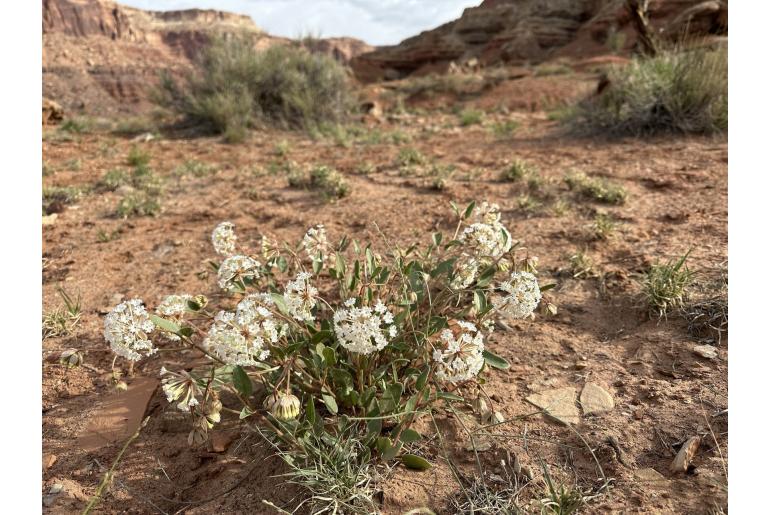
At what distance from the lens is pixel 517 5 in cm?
3956

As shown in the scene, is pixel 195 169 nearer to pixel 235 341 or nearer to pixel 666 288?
pixel 235 341

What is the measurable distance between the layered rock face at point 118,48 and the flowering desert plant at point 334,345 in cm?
1245

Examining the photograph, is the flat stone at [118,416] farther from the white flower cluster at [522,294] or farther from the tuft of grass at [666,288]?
the tuft of grass at [666,288]

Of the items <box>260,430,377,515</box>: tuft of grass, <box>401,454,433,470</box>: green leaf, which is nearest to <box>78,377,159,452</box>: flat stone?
<box>260,430,377,515</box>: tuft of grass

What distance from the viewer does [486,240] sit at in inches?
80.5

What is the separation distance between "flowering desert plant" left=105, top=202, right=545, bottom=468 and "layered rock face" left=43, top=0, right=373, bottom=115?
490 inches

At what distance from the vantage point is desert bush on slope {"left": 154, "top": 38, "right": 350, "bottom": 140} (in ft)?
32.7

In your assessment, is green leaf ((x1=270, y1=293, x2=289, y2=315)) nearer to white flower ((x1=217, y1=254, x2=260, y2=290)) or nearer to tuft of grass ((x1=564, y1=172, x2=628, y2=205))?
white flower ((x1=217, y1=254, x2=260, y2=290))

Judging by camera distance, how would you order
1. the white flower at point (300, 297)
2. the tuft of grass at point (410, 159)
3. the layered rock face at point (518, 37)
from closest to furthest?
the white flower at point (300, 297), the tuft of grass at point (410, 159), the layered rock face at point (518, 37)

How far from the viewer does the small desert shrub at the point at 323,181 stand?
496 centimetres

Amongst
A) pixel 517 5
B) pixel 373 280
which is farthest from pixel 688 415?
pixel 517 5

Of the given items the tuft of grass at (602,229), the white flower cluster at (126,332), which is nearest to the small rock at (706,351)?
the tuft of grass at (602,229)

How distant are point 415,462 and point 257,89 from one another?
35.1ft

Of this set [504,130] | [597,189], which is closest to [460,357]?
[597,189]
